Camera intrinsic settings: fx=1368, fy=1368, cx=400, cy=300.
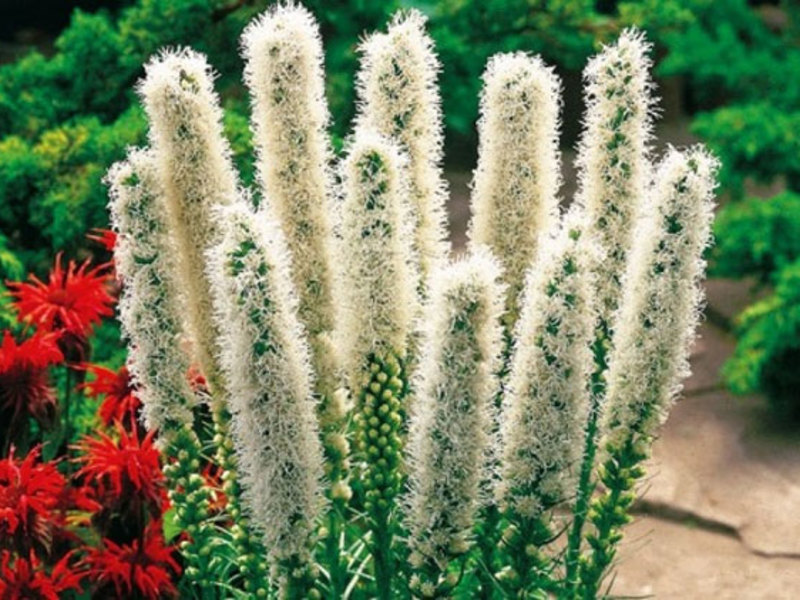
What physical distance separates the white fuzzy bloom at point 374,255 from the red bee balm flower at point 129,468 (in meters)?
0.77

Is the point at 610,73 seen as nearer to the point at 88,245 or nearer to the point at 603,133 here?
the point at 603,133

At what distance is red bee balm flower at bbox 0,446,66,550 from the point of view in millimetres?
2684

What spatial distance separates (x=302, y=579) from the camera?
2.25 m

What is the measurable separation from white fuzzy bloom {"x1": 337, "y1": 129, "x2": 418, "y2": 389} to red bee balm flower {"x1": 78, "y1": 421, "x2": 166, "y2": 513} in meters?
0.77

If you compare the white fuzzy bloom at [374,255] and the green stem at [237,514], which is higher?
the white fuzzy bloom at [374,255]

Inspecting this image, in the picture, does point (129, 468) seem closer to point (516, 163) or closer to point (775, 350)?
point (516, 163)

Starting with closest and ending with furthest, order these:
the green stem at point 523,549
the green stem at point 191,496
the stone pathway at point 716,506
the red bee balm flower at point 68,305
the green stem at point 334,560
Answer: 1. the green stem at point 523,549
2. the green stem at point 191,496
3. the green stem at point 334,560
4. the red bee balm flower at point 68,305
5. the stone pathway at point 716,506

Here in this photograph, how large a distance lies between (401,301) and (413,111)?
36 centimetres

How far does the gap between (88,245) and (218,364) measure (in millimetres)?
2279

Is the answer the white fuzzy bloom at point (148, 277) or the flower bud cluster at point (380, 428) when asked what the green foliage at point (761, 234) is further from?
the white fuzzy bloom at point (148, 277)

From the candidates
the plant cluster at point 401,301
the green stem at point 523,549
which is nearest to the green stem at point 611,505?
the plant cluster at point 401,301

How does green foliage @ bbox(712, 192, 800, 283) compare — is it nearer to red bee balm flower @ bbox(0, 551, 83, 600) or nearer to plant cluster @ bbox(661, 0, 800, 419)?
plant cluster @ bbox(661, 0, 800, 419)

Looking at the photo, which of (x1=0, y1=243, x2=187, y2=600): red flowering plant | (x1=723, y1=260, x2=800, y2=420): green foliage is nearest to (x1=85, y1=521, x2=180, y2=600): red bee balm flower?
(x1=0, y1=243, x2=187, y2=600): red flowering plant

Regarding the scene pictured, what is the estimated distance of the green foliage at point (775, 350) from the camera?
506 centimetres
